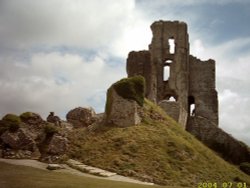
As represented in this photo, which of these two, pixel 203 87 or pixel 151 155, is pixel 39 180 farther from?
pixel 203 87

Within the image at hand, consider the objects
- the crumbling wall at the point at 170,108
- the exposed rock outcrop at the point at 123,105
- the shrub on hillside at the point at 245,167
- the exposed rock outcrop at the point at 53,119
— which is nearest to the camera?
the exposed rock outcrop at the point at 53,119

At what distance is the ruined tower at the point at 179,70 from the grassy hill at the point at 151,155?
801 inches

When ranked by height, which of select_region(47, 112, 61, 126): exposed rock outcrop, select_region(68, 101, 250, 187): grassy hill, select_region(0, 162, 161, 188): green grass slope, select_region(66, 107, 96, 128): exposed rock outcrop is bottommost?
select_region(0, 162, 161, 188): green grass slope

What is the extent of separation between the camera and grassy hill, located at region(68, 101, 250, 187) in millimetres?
26245

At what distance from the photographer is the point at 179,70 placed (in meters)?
55.1

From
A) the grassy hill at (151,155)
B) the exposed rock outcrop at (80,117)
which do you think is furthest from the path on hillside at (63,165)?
the exposed rock outcrop at (80,117)

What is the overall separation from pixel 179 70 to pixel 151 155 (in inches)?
1104

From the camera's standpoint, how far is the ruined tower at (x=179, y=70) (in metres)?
54.6

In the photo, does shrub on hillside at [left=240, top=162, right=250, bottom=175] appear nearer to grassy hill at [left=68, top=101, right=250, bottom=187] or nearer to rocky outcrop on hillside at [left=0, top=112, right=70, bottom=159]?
grassy hill at [left=68, top=101, right=250, bottom=187]

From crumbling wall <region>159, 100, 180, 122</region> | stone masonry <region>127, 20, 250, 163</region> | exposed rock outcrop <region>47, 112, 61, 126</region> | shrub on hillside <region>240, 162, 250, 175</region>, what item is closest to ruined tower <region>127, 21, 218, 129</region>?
stone masonry <region>127, 20, 250, 163</region>

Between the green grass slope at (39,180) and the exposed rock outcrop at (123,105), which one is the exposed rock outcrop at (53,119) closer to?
the exposed rock outcrop at (123,105)

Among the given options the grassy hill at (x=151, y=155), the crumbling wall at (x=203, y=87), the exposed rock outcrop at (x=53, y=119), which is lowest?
the grassy hill at (x=151, y=155)

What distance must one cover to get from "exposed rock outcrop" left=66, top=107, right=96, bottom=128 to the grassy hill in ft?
9.73

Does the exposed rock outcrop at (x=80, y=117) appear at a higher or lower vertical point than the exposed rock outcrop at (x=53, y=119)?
higher
